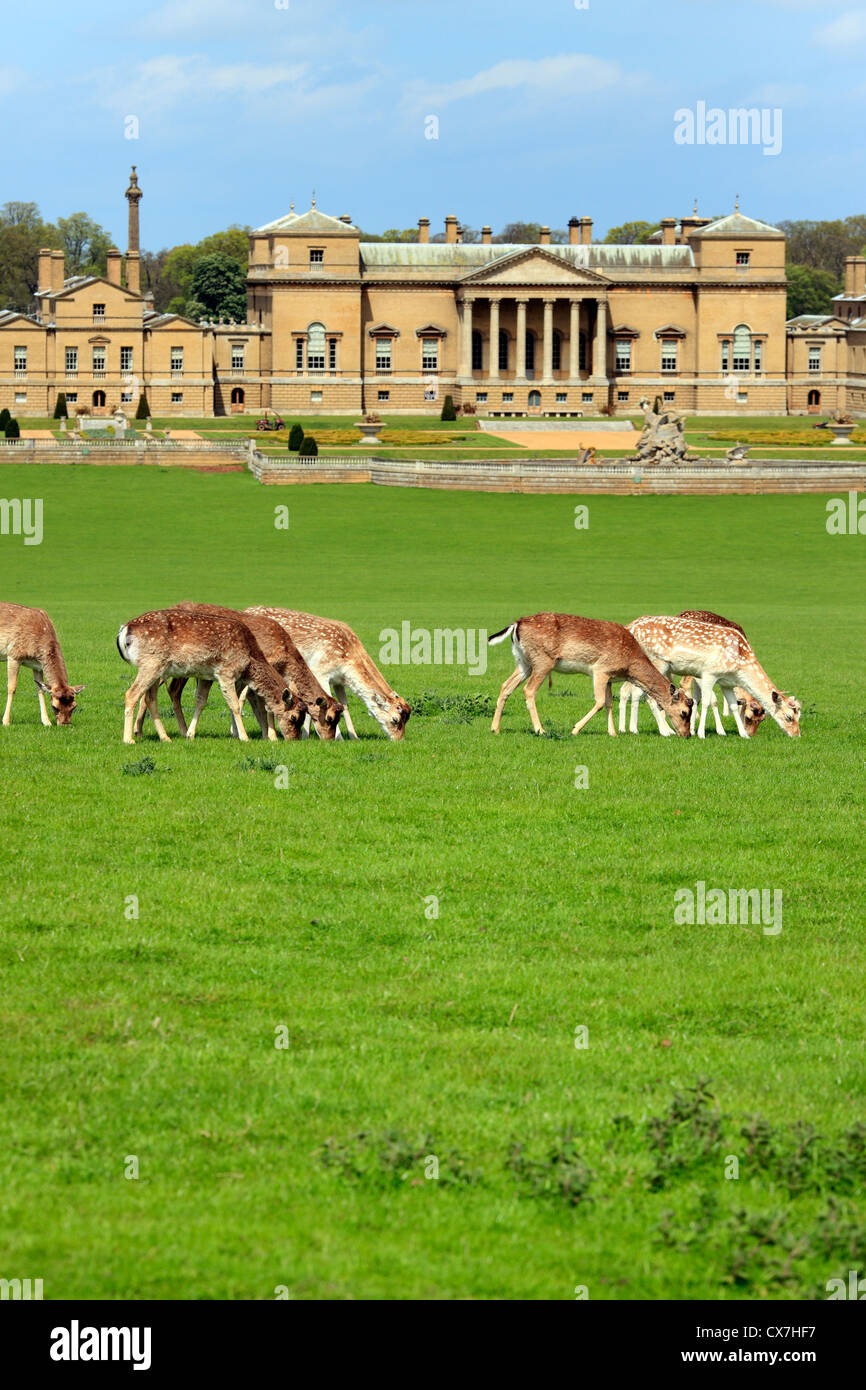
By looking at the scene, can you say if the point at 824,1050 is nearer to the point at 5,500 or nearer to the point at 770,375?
the point at 5,500

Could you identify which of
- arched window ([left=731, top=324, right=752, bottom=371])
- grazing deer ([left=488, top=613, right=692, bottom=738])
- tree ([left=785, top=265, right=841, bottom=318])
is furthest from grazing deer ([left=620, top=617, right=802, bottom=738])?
tree ([left=785, top=265, right=841, bottom=318])

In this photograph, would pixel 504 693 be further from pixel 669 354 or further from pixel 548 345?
pixel 669 354

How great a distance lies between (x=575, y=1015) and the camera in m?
10.4

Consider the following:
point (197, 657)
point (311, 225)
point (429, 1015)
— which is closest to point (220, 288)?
point (311, 225)

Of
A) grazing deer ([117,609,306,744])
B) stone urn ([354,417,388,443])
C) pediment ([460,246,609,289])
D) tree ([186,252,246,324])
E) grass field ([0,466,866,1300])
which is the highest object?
tree ([186,252,246,324])

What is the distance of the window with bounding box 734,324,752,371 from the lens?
127 metres

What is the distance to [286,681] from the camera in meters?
19.1

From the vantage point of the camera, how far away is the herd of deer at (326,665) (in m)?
18.0

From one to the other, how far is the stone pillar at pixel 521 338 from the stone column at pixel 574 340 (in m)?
3.41

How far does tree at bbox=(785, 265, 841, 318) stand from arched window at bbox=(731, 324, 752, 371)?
46.2m

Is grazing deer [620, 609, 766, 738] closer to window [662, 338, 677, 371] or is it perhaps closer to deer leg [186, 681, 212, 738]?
deer leg [186, 681, 212, 738]

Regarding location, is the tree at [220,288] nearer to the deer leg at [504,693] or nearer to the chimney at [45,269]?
the chimney at [45,269]
